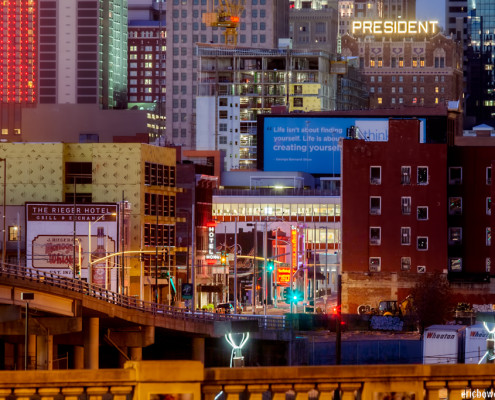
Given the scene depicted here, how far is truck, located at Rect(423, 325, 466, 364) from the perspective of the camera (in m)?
78.2

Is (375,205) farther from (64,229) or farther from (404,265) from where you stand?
(64,229)

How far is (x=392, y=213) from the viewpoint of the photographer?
125625 millimetres

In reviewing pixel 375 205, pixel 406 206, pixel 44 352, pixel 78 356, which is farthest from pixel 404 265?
pixel 44 352

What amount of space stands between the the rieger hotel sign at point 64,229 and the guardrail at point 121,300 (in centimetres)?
2747

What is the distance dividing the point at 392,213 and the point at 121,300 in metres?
43.2

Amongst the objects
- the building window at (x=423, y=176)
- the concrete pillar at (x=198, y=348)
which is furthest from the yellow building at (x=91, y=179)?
the concrete pillar at (x=198, y=348)

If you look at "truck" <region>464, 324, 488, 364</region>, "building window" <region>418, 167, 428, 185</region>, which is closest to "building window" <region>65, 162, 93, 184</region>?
"building window" <region>418, 167, 428, 185</region>

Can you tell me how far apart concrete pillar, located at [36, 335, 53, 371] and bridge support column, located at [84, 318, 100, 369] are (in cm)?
254

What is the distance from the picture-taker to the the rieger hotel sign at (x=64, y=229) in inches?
4867

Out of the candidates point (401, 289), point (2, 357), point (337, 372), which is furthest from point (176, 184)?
point (337, 372)

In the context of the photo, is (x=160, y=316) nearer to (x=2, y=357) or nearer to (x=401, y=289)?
(x=2, y=357)

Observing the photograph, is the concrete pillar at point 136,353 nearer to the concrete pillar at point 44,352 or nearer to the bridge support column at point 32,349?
the bridge support column at point 32,349

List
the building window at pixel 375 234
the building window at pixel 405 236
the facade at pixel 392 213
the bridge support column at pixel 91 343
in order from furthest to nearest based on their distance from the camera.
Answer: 1. the building window at pixel 405 236
2. the building window at pixel 375 234
3. the facade at pixel 392 213
4. the bridge support column at pixel 91 343

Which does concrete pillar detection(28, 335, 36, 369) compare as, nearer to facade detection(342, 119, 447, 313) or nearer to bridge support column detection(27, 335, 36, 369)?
bridge support column detection(27, 335, 36, 369)
